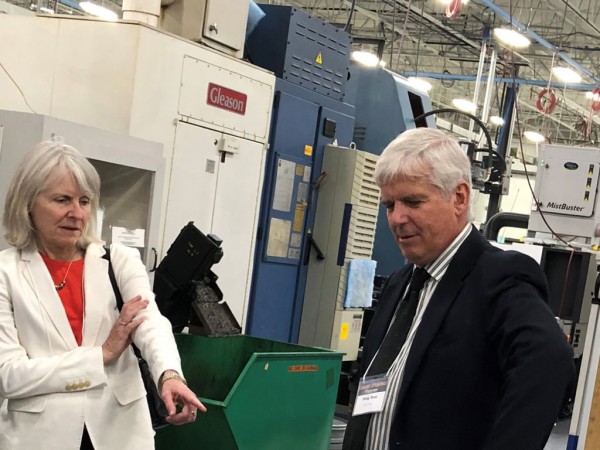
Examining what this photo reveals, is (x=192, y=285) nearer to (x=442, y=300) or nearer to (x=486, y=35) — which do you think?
(x=442, y=300)

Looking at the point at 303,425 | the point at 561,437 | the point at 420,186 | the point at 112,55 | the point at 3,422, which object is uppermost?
the point at 112,55

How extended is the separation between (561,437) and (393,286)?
5.15 m

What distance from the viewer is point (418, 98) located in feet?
22.9

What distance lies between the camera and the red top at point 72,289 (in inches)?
88.6

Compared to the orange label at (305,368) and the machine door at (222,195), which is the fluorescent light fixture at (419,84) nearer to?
the machine door at (222,195)

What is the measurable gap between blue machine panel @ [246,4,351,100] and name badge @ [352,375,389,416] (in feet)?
11.7

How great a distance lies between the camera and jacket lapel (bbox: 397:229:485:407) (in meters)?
1.83

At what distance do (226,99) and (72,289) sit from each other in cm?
238

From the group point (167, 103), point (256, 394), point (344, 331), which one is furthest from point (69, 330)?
point (344, 331)

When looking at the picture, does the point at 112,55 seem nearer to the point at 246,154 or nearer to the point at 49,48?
the point at 49,48

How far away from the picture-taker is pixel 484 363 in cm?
178

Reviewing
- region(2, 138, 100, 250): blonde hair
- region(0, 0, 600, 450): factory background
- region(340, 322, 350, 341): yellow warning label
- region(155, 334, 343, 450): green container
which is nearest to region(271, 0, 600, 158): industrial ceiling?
region(0, 0, 600, 450): factory background

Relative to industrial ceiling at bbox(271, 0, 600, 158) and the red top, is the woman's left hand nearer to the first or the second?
the red top

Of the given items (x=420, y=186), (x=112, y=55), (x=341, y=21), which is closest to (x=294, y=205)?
(x=112, y=55)
